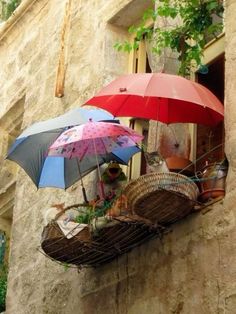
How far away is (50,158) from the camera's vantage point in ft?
22.1

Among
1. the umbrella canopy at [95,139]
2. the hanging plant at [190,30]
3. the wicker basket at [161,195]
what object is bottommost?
the wicker basket at [161,195]

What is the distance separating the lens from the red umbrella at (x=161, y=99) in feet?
18.5

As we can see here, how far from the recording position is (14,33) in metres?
10.4

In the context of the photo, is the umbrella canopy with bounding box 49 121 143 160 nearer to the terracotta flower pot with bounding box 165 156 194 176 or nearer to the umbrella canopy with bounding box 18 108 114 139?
the umbrella canopy with bounding box 18 108 114 139

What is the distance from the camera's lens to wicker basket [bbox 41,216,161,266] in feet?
18.7

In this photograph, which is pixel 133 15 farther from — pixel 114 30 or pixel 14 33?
pixel 14 33

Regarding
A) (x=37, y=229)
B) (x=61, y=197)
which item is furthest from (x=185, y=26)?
(x=37, y=229)

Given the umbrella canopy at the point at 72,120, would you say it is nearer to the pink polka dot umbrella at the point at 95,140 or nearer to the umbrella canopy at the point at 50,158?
the umbrella canopy at the point at 50,158

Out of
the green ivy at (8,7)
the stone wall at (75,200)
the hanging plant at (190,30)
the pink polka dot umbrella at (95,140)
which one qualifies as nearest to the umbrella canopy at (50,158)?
the pink polka dot umbrella at (95,140)

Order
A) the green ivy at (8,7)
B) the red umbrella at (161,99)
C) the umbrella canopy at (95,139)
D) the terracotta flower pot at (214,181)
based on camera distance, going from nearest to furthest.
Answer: the terracotta flower pot at (214,181), the red umbrella at (161,99), the umbrella canopy at (95,139), the green ivy at (8,7)

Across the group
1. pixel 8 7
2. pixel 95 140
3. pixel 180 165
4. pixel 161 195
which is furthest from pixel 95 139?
pixel 8 7

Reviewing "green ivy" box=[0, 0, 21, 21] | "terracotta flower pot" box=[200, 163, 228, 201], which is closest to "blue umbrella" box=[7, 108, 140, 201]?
"terracotta flower pot" box=[200, 163, 228, 201]

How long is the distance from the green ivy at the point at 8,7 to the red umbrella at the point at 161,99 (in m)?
5.69

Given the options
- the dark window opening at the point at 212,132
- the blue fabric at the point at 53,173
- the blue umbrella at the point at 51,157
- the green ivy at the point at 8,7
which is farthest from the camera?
the green ivy at the point at 8,7
